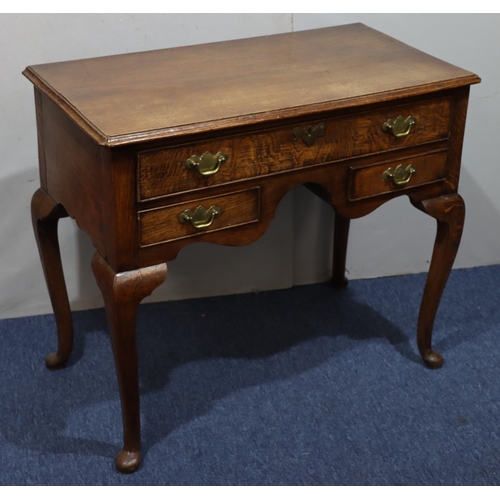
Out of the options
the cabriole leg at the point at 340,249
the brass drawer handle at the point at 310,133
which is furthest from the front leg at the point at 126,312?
the cabriole leg at the point at 340,249

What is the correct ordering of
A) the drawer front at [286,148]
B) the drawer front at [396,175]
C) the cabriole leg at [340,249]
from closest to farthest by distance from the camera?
1. the drawer front at [286,148]
2. the drawer front at [396,175]
3. the cabriole leg at [340,249]

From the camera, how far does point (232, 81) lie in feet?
6.03

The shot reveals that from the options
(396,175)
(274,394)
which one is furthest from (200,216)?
(274,394)

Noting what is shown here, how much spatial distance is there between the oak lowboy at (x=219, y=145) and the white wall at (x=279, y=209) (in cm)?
20

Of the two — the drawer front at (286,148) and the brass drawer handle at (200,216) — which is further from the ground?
the drawer front at (286,148)

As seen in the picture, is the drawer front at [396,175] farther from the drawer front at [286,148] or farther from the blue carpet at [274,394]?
the blue carpet at [274,394]

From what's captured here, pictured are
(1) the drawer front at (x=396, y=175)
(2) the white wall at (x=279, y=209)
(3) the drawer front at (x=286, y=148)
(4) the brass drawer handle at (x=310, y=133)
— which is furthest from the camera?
(2) the white wall at (x=279, y=209)

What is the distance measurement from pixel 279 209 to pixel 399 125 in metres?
0.70

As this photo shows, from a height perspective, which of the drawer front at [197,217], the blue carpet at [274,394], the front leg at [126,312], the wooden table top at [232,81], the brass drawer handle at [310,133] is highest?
the wooden table top at [232,81]

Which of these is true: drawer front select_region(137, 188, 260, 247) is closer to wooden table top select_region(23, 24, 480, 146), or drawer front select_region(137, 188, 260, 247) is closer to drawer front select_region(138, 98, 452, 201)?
drawer front select_region(138, 98, 452, 201)

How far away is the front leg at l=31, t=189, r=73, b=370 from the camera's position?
197 cm

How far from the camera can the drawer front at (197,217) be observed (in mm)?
1680

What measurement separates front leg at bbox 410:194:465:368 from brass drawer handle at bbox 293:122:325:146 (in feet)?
1.24

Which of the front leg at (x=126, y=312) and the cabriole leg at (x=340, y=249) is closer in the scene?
the front leg at (x=126, y=312)
